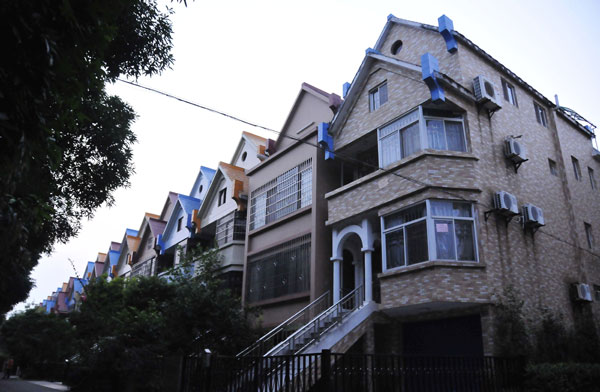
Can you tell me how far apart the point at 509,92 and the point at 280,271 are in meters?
10.6

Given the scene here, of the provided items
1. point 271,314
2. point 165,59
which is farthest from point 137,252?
point 165,59

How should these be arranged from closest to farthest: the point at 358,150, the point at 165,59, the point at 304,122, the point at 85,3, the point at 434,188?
the point at 85,3 → the point at 165,59 → the point at 434,188 → the point at 358,150 → the point at 304,122

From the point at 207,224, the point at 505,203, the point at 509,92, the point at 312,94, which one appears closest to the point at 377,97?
the point at 312,94

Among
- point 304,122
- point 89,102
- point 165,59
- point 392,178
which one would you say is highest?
point 304,122

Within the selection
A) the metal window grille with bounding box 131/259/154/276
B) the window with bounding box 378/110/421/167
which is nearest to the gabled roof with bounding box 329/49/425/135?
the window with bounding box 378/110/421/167

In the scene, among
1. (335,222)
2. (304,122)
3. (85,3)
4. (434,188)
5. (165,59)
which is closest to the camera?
(85,3)

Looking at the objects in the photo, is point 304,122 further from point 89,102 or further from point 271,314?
point 89,102

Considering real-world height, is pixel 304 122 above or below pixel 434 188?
above

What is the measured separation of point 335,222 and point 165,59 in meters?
7.51

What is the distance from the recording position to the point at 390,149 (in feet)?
48.8

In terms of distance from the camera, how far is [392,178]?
14.1 metres

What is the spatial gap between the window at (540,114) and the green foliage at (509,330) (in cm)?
832

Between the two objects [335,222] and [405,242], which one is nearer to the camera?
[405,242]

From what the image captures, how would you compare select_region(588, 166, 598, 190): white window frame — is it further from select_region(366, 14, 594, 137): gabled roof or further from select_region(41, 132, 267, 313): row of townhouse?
select_region(41, 132, 267, 313): row of townhouse
